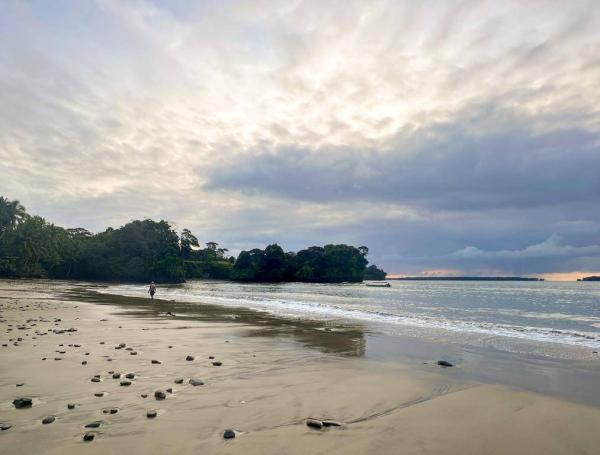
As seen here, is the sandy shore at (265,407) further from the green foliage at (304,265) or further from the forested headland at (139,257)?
the green foliage at (304,265)

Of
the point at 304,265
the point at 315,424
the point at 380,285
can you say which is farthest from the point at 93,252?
the point at 315,424

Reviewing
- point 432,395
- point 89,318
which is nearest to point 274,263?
point 89,318

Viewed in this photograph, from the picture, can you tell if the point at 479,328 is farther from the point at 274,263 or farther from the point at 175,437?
the point at 274,263

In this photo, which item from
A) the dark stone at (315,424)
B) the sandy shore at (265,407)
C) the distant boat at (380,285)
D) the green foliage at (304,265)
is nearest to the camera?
the sandy shore at (265,407)

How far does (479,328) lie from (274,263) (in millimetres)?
147345

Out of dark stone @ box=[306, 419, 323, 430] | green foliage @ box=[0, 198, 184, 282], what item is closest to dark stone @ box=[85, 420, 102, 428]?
dark stone @ box=[306, 419, 323, 430]

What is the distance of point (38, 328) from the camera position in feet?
54.6

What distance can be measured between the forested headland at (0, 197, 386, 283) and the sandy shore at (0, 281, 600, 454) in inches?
3677

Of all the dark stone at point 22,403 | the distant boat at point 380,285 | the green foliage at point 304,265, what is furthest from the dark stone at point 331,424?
the green foliage at point 304,265

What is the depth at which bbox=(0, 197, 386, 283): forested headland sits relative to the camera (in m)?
89.8

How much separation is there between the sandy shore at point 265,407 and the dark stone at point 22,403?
0.14 metres

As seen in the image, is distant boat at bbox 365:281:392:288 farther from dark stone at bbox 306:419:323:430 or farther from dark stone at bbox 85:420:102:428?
dark stone at bbox 85:420:102:428

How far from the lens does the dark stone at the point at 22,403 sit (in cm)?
681

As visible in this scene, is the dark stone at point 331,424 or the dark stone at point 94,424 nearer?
the dark stone at point 94,424
